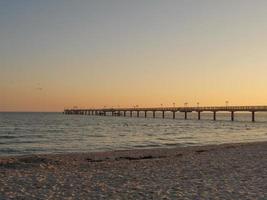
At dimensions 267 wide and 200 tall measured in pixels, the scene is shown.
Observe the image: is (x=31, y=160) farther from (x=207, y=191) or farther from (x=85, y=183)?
(x=207, y=191)

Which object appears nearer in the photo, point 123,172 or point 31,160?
point 123,172

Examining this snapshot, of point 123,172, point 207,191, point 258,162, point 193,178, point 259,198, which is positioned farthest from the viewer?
point 258,162

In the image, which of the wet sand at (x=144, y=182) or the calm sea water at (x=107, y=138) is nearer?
the wet sand at (x=144, y=182)

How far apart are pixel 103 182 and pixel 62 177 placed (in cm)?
142

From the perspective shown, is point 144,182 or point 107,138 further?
point 107,138

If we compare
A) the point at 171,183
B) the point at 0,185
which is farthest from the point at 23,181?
the point at 171,183

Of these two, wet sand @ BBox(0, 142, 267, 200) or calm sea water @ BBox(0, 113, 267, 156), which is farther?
calm sea water @ BBox(0, 113, 267, 156)

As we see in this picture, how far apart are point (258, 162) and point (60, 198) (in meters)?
8.16

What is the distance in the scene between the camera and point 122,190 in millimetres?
Result: 9820

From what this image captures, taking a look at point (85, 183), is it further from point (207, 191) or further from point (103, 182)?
point (207, 191)

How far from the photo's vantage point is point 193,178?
11.6 meters

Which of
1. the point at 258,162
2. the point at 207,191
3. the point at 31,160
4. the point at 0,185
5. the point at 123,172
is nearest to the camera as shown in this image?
the point at 207,191

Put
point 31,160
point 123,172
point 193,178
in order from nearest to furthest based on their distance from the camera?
1. point 193,178
2. point 123,172
3. point 31,160

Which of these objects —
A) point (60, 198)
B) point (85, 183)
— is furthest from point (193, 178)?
point (60, 198)
